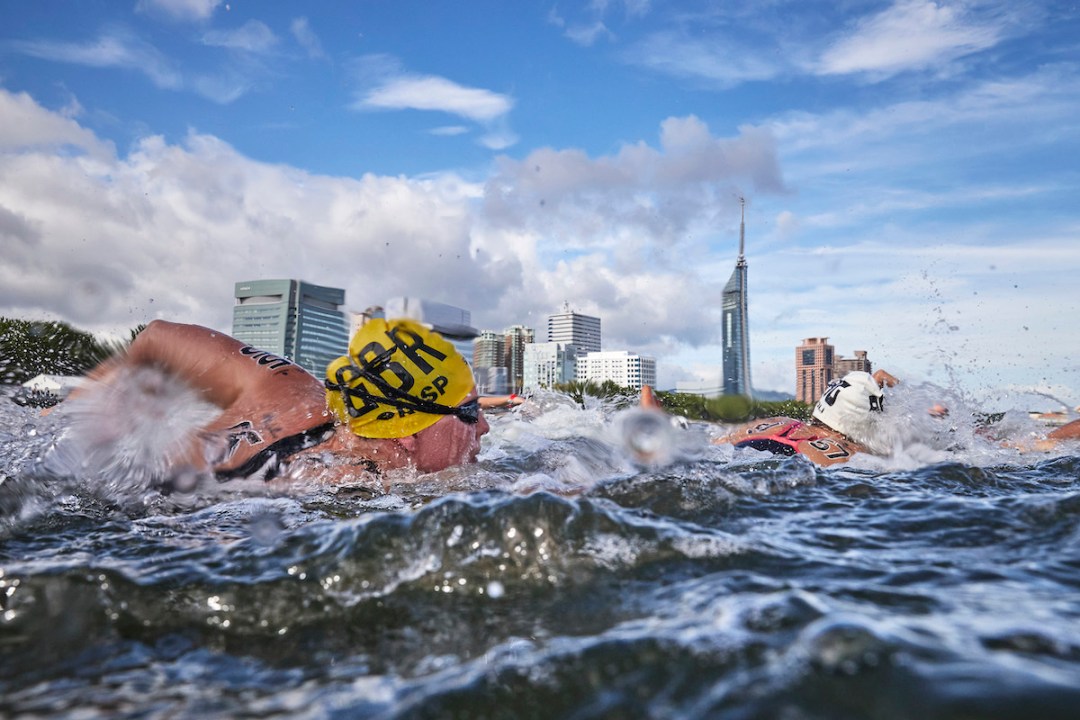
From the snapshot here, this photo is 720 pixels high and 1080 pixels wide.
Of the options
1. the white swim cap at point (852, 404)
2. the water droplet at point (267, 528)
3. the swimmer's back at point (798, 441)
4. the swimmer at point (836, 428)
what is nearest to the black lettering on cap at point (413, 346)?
the water droplet at point (267, 528)

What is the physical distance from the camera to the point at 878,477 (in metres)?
5.12

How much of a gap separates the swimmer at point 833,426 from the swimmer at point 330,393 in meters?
4.78

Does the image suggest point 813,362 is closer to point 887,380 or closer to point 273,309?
point 887,380

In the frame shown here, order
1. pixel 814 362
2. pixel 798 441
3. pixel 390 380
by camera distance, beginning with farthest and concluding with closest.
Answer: pixel 814 362 < pixel 798 441 < pixel 390 380

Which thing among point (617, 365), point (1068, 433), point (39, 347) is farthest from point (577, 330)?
point (1068, 433)

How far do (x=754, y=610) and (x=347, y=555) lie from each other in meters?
1.58

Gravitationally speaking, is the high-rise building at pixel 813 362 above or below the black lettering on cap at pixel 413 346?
above

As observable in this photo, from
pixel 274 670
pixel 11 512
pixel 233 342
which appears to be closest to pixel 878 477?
pixel 274 670

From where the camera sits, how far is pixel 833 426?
8.88 metres

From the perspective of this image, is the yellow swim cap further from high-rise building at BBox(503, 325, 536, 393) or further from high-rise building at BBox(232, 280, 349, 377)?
high-rise building at BBox(232, 280, 349, 377)

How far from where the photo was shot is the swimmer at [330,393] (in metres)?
4.88

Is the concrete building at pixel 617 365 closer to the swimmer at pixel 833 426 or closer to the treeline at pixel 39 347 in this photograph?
the treeline at pixel 39 347

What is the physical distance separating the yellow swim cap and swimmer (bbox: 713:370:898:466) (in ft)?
15.8

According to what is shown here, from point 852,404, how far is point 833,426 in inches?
15.3
